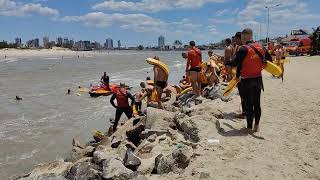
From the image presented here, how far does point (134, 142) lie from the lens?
9875 mm

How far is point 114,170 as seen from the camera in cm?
648

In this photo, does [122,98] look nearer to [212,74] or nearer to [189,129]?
[189,129]

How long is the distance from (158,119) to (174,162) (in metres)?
2.97

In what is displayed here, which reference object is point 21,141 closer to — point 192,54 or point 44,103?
point 192,54

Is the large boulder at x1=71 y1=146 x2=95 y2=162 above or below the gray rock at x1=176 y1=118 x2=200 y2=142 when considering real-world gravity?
below

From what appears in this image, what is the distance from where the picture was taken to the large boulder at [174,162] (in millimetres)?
6504

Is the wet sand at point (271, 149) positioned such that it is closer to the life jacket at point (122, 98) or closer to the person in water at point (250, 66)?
the person in water at point (250, 66)

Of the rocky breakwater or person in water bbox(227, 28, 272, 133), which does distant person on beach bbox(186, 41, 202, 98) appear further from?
person in water bbox(227, 28, 272, 133)

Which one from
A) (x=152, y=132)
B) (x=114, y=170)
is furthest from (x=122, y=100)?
(x=114, y=170)

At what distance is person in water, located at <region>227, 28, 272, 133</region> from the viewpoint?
299 inches

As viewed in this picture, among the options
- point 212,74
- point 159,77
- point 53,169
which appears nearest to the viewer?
point 53,169

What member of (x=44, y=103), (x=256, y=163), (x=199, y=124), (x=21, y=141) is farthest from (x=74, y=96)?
(x=256, y=163)

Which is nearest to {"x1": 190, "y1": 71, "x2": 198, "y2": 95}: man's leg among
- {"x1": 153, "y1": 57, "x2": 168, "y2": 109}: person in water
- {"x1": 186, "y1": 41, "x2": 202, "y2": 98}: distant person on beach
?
{"x1": 186, "y1": 41, "x2": 202, "y2": 98}: distant person on beach

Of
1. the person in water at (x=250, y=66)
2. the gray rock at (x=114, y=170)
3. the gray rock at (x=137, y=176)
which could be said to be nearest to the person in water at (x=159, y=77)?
the person in water at (x=250, y=66)
